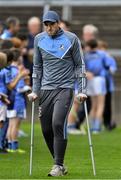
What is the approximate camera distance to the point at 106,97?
25.9m

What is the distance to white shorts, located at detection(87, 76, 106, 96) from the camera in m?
24.4

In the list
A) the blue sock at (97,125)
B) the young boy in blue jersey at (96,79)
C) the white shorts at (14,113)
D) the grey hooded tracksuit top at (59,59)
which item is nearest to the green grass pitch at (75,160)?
the white shorts at (14,113)

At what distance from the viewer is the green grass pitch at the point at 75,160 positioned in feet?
45.8

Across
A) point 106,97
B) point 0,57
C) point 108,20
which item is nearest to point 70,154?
point 0,57

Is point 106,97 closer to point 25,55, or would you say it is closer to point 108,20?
point 25,55

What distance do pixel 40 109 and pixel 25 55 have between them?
→ 27.6ft

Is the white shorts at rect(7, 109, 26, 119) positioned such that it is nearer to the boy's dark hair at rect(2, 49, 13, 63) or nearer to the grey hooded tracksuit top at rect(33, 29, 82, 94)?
the boy's dark hair at rect(2, 49, 13, 63)

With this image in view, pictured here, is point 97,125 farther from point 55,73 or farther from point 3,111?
point 55,73

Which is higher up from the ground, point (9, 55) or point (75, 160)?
point (9, 55)

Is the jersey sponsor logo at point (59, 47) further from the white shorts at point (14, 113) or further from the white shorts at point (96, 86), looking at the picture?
the white shorts at point (96, 86)

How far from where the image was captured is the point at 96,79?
963 inches

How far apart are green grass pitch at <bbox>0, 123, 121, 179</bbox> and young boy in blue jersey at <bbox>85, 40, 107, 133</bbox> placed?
6.06ft

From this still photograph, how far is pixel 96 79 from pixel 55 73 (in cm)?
1043

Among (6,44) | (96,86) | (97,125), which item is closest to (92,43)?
(96,86)
